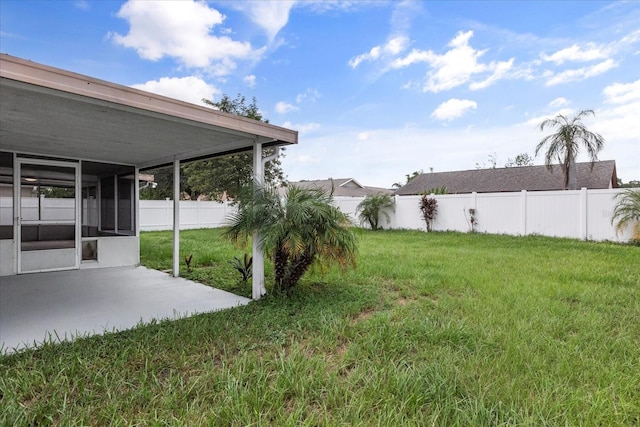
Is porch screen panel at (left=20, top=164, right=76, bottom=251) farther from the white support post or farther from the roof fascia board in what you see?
the roof fascia board

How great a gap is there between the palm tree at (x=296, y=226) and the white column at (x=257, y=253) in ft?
0.40

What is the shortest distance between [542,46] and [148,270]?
1221 cm

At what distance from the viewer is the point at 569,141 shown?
45.2 feet

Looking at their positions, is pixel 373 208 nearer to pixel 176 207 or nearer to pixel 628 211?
pixel 628 211

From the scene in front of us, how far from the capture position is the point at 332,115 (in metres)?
15.5

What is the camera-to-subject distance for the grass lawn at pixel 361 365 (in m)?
2.25

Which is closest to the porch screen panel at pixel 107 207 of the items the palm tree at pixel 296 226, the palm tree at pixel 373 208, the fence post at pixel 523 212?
the palm tree at pixel 296 226

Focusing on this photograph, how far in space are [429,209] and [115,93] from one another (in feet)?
44.7

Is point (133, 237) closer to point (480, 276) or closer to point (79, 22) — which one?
point (79, 22)

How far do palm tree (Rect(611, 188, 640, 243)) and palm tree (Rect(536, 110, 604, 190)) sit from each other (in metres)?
3.72

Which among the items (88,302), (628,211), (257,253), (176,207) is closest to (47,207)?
(176,207)

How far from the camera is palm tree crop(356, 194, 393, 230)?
16.3 m

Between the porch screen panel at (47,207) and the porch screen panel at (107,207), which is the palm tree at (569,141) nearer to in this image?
the porch screen panel at (107,207)

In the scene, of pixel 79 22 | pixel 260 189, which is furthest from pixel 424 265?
pixel 79 22
